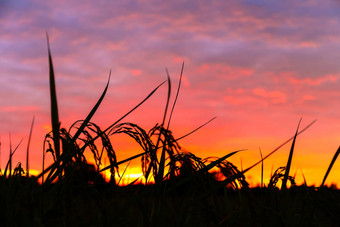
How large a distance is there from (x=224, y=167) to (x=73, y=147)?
0.84m

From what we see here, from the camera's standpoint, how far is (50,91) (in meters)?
2.47

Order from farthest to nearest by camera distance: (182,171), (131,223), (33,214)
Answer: (131,223) < (182,171) < (33,214)

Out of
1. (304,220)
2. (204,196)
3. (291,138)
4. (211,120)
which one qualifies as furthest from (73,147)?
(304,220)

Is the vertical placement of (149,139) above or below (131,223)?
above

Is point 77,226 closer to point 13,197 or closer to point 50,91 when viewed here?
point 13,197

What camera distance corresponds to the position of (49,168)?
2.63 m

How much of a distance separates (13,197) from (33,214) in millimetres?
255

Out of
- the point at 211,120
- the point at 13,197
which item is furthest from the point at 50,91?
the point at 211,120

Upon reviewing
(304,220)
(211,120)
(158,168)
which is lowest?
(304,220)

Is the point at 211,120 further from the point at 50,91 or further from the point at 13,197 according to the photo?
the point at 13,197

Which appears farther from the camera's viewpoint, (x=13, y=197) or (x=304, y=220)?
(x=304, y=220)

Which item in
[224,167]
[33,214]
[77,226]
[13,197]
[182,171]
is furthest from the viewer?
[182,171]

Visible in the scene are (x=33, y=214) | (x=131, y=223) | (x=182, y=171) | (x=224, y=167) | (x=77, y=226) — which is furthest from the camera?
(x=131, y=223)

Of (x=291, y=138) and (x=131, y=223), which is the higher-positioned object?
(x=291, y=138)
